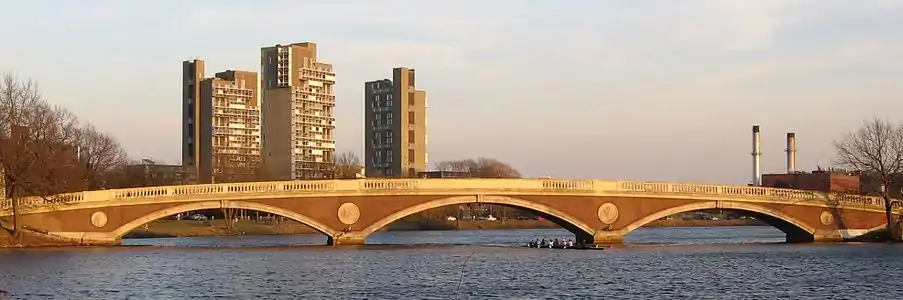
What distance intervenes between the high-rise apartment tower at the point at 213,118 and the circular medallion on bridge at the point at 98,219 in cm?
8129

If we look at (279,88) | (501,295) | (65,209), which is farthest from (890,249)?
(279,88)

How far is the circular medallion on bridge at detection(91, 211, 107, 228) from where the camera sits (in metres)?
74.8

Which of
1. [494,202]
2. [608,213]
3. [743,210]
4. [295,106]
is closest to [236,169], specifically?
[295,106]

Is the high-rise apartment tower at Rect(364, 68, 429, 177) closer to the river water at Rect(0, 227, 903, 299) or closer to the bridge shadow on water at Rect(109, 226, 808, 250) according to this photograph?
the bridge shadow on water at Rect(109, 226, 808, 250)

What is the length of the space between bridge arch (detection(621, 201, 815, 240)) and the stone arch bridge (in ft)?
0.20

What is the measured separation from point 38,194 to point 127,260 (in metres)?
11.8

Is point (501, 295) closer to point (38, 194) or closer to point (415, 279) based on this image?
point (415, 279)

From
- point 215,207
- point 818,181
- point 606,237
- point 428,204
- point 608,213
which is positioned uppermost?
point 818,181

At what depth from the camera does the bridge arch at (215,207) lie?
75562mm

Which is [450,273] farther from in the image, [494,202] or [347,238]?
[494,202]

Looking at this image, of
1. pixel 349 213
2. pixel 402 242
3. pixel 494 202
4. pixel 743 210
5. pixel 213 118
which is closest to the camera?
pixel 349 213

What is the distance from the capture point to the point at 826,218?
84062 mm

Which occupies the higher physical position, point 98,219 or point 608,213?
point 608,213

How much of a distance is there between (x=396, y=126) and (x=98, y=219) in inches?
4450
